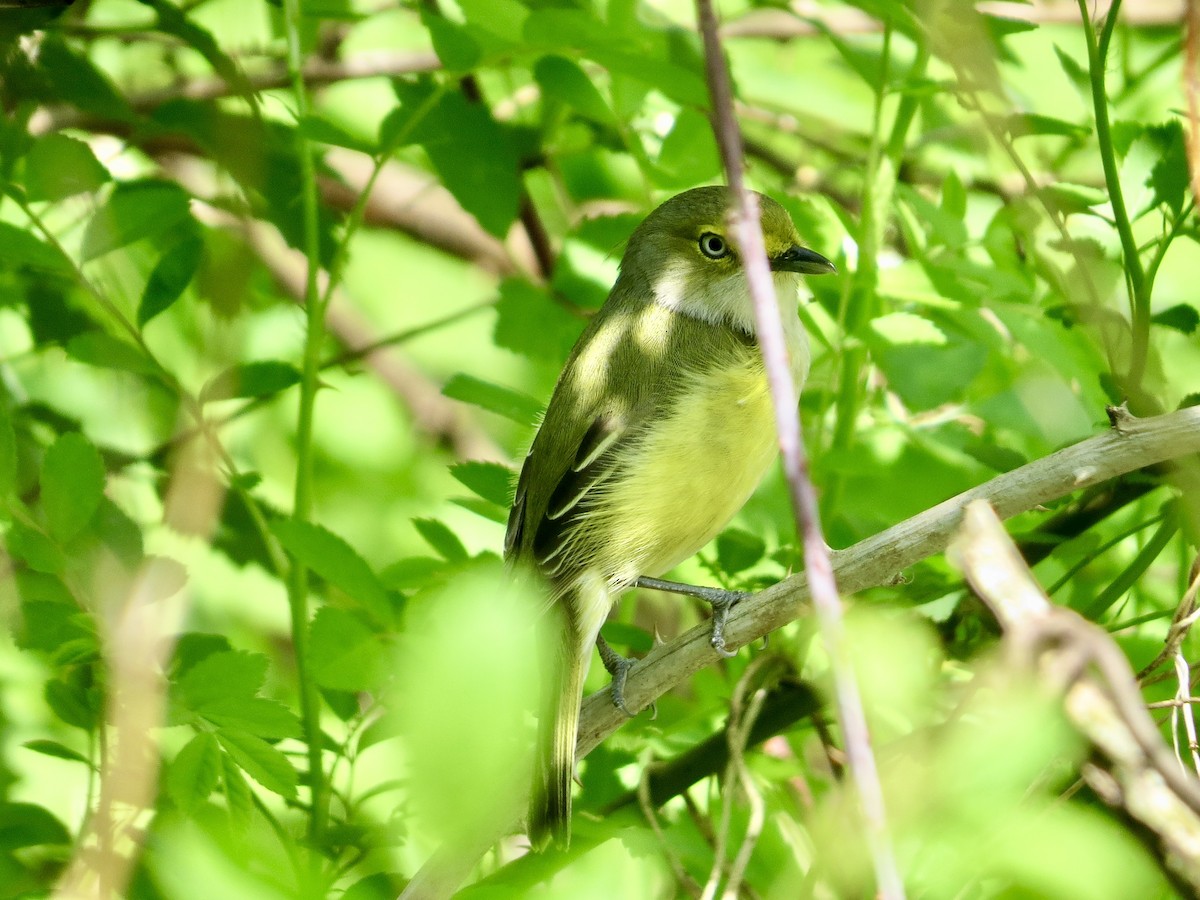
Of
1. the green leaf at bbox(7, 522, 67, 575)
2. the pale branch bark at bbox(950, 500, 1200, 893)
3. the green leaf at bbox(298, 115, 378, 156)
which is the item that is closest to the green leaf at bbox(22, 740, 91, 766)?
the green leaf at bbox(7, 522, 67, 575)

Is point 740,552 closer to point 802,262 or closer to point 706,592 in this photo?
point 706,592

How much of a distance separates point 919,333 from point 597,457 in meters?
0.71

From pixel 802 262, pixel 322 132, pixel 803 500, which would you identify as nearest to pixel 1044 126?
pixel 802 262

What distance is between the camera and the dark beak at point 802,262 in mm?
2766

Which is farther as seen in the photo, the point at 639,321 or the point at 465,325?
the point at 465,325

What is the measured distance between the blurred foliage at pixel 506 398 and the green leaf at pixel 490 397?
0.04 feet

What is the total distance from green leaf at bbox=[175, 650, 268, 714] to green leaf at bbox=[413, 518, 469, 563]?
2.04 ft

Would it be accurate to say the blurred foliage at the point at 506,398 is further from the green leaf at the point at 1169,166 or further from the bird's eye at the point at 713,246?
the bird's eye at the point at 713,246

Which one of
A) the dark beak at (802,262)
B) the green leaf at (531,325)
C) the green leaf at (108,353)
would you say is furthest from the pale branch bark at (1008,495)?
the green leaf at (108,353)

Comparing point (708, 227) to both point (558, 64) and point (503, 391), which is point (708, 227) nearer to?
point (558, 64)

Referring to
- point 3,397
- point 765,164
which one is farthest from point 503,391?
point 765,164

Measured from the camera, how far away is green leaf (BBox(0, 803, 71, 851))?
2.05m

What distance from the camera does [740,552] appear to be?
8.52ft

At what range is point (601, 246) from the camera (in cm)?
302
